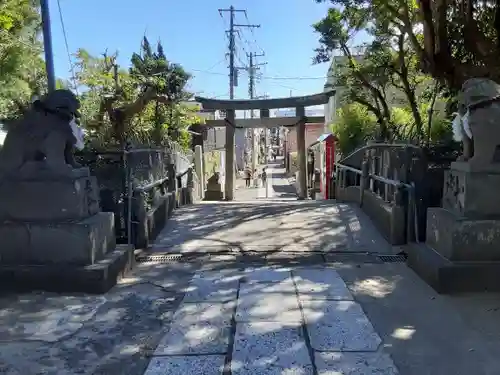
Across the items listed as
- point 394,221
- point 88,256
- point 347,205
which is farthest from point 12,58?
point 394,221

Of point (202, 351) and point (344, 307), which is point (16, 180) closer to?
point (202, 351)

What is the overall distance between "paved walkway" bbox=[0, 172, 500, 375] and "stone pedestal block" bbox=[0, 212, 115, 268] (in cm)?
36

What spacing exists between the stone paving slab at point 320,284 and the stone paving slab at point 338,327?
0.15 metres

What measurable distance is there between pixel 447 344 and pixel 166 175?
5.95m

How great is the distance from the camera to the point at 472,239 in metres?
4.23

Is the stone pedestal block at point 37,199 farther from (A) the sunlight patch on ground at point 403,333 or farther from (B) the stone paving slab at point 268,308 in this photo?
(A) the sunlight patch on ground at point 403,333

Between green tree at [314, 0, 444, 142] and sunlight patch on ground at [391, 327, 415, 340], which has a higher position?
green tree at [314, 0, 444, 142]

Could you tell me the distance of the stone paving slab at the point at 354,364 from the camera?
2830 millimetres

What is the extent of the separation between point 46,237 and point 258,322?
2119 millimetres

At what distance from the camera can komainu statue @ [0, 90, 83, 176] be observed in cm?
446

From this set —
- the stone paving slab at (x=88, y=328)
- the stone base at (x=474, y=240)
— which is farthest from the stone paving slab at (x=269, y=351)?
the stone base at (x=474, y=240)

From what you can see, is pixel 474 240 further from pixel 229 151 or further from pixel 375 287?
pixel 229 151

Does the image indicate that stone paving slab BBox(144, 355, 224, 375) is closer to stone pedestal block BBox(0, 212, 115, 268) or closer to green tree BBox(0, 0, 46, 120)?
stone pedestal block BBox(0, 212, 115, 268)

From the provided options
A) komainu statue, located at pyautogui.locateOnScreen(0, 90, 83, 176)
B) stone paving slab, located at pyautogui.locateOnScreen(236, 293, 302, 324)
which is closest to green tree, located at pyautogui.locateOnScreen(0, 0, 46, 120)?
komainu statue, located at pyautogui.locateOnScreen(0, 90, 83, 176)
